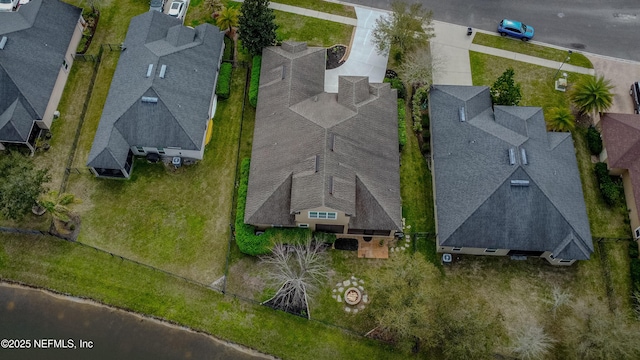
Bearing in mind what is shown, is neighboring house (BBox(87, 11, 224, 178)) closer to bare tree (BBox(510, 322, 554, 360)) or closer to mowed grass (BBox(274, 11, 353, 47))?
mowed grass (BBox(274, 11, 353, 47))

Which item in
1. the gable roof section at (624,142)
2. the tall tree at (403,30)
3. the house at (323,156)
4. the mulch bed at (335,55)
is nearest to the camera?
the house at (323,156)

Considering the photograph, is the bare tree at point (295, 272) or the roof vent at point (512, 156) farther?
the roof vent at point (512, 156)

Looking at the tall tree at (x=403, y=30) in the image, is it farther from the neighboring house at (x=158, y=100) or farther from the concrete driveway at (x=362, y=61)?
the neighboring house at (x=158, y=100)

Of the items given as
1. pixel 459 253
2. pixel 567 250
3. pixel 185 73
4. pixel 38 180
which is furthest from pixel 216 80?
pixel 567 250

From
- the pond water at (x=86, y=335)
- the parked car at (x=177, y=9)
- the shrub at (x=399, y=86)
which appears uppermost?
the parked car at (x=177, y=9)

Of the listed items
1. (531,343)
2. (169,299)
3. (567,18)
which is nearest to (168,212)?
(169,299)

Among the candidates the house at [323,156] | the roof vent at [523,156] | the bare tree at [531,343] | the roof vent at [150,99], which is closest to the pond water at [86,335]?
the house at [323,156]

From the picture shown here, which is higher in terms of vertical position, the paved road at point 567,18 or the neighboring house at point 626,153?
the paved road at point 567,18
